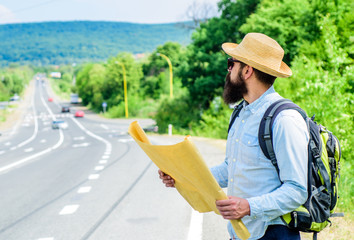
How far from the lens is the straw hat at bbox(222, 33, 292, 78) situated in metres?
2.09

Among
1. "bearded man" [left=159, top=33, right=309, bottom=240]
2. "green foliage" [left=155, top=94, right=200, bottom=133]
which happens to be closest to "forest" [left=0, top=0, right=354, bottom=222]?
"green foliage" [left=155, top=94, right=200, bottom=133]

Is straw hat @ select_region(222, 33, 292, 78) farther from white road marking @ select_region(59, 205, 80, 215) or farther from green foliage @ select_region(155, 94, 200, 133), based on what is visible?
green foliage @ select_region(155, 94, 200, 133)

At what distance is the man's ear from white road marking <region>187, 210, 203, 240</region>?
295 cm

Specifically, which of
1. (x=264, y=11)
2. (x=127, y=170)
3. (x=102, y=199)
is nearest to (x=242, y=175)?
(x=102, y=199)

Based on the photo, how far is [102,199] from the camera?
6898mm

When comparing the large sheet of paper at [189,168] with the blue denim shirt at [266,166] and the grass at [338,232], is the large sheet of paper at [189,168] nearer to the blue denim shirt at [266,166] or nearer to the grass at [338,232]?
the blue denim shirt at [266,166]

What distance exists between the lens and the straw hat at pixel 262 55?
2.09 m

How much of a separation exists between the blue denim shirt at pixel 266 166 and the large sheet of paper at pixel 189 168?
15 centimetres

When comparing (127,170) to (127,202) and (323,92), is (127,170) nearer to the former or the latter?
(127,202)

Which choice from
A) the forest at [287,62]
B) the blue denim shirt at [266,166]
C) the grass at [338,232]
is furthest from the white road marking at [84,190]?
the blue denim shirt at [266,166]

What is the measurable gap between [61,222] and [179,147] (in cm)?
436

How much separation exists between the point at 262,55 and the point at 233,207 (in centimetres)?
86

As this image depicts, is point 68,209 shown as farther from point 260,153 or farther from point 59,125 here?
point 59,125

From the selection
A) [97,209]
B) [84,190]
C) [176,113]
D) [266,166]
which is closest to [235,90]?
[266,166]
